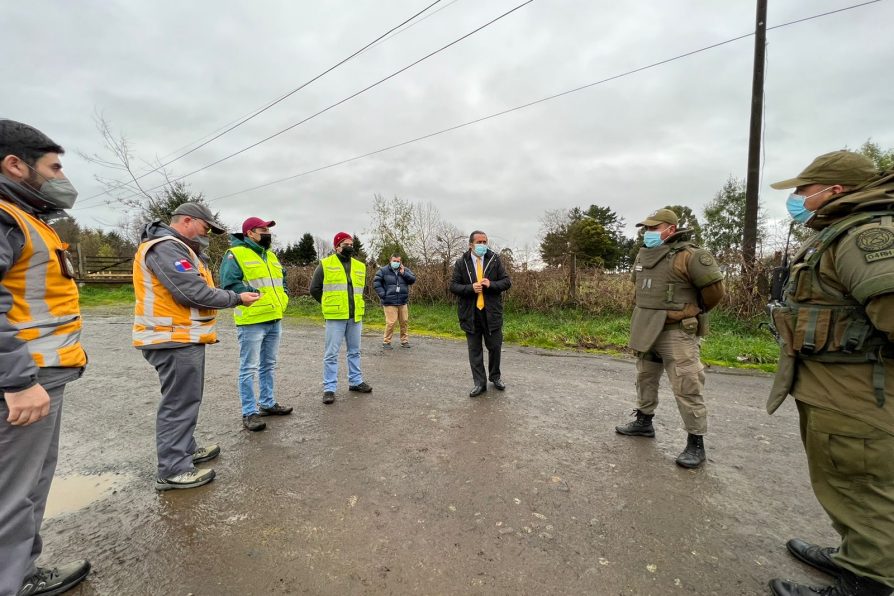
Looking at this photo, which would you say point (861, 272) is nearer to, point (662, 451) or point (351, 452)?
point (662, 451)

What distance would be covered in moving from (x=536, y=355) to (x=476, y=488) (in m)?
4.63

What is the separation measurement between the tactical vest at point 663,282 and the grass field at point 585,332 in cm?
406

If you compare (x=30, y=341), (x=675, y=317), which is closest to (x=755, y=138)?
(x=675, y=317)

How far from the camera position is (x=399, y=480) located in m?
2.84

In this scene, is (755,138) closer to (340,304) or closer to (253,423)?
(340,304)

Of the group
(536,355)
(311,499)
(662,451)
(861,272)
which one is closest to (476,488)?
(311,499)

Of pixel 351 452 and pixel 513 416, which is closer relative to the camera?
pixel 351 452

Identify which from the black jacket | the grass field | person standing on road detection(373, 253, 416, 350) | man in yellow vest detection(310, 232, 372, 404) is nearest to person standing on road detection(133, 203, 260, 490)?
man in yellow vest detection(310, 232, 372, 404)

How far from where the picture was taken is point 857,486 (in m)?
1.80

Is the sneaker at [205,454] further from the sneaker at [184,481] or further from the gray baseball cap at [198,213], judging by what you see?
the gray baseball cap at [198,213]

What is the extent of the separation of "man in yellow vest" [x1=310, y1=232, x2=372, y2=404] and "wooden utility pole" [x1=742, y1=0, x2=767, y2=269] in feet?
27.5

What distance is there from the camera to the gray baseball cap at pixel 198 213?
297cm

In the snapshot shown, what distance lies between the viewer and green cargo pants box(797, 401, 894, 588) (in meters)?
1.71

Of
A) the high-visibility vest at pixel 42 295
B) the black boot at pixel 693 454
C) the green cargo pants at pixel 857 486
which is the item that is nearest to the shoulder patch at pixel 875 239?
the green cargo pants at pixel 857 486
